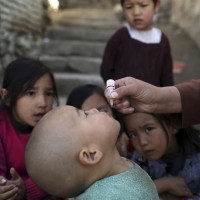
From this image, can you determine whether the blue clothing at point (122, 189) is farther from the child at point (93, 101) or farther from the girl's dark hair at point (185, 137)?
the child at point (93, 101)

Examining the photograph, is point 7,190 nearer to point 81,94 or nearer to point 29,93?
point 29,93

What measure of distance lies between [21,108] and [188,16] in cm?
447

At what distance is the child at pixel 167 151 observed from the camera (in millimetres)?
1692

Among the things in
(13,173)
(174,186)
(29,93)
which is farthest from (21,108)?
(174,186)

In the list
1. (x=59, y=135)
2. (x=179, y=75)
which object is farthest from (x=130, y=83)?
(x=179, y=75)

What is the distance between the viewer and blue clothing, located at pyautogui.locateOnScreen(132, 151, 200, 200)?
5.56 feet

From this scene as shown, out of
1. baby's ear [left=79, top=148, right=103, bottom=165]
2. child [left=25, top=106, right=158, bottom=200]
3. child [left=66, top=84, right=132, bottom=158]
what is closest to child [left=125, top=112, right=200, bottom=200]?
child [left=66, top=84, right=132, bottom=158]

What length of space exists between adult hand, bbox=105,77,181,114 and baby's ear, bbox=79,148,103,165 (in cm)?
29

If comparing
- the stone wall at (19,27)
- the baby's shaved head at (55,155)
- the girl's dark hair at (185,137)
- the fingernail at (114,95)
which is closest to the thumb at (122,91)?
the fingernail at (114,95)

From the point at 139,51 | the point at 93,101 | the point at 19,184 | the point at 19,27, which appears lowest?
the point at 19,184

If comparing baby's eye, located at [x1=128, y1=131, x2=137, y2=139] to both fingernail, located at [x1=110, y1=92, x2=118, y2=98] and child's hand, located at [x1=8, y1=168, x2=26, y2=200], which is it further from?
child's hand, located at [x1=8, y1=168, x2=26, y2=200]

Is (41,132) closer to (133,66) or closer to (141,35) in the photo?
(133,66)

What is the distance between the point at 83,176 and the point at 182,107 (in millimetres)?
643

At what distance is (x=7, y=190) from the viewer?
4.77 ft
